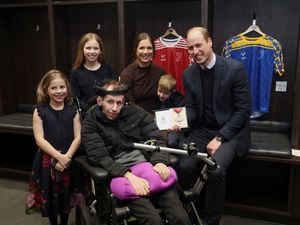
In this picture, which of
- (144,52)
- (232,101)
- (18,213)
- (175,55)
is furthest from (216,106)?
(18,213)

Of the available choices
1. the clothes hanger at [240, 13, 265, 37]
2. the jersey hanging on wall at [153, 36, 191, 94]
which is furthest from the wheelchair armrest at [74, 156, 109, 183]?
the clothes hanger at [240, 13, 265, 37]

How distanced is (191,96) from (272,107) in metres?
0.98

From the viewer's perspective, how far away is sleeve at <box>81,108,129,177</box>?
1724 mm

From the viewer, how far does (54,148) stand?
215 centimetres

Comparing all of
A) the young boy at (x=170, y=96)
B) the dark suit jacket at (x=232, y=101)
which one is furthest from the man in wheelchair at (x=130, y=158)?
the dark suit jacket at (x=232, y=101)

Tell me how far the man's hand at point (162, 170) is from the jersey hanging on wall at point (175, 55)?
4.48 feet

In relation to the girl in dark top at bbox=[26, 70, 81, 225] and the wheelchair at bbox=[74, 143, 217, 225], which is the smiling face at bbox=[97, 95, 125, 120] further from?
the girl in dark top at bbox=[26, 70, 81, 225]

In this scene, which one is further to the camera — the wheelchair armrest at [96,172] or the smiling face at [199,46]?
the smiling face at [199,46]

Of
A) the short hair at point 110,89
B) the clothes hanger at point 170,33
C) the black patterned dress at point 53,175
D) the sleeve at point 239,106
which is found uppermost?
the clothes hanger at point 170,33

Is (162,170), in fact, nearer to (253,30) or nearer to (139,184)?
(139,184)

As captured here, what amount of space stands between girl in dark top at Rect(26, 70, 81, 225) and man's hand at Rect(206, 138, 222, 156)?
87 centimetres

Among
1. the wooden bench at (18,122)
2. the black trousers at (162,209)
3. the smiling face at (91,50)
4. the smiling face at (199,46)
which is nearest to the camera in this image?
the black trousers at (162,209)

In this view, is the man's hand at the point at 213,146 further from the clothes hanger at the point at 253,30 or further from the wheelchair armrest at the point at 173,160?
the clothes hanger at the point at 253,30

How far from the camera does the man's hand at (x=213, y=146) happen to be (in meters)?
2.18
